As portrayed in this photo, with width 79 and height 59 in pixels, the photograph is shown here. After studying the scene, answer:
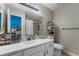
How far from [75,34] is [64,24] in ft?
1.06

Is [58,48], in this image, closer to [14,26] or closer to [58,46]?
[58,46]

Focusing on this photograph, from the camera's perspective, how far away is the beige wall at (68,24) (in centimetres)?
261

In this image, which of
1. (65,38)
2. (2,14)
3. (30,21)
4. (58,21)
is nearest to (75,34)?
(65,38)

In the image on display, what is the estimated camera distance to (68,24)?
2684 millimetres

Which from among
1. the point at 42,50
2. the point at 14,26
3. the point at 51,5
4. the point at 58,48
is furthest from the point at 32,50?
the point at 51,5

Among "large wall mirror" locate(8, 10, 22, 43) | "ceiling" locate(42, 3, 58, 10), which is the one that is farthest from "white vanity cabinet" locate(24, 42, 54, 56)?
"ceiling" locate(42, 3, 58, 10)

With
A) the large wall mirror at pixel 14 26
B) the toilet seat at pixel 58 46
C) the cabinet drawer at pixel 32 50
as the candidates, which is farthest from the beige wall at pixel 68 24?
the large wall mirror at pixel 14 26

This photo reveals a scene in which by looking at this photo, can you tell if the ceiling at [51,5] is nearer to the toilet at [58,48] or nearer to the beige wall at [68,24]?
the beige wall at [68,24]

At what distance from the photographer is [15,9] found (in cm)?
238

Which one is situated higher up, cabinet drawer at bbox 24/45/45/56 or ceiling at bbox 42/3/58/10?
ceiling at bbox 42/3/58/10

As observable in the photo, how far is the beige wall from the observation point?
261 cm

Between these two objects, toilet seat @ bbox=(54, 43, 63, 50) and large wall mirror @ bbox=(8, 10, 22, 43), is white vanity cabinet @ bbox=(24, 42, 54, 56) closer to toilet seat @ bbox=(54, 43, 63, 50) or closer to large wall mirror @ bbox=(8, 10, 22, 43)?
toilet seat @ bbox=(54, 43, 63, 50)

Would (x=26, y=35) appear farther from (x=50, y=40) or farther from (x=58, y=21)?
(x=58, y=21)

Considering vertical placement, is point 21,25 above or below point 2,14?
below
